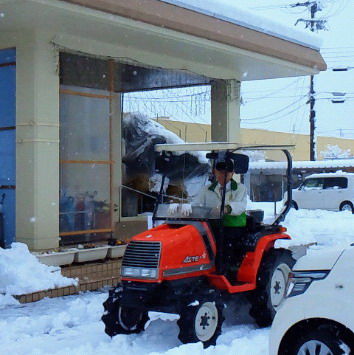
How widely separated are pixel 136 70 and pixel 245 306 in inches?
297

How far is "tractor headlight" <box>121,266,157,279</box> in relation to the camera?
260 inches

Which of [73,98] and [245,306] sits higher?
[73,98]

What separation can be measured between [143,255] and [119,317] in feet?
2.65

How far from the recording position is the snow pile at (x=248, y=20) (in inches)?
434

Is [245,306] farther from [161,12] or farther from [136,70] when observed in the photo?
[136,70]

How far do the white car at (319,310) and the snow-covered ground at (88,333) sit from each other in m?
0.43

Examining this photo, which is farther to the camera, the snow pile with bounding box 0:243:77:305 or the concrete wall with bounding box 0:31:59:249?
the concrete wall with bounding box 0:31:59:249

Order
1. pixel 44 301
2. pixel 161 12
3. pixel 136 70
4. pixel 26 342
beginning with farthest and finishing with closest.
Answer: pixel 136 70
pixel 161 12
pixel 44 301
pixel 26 342

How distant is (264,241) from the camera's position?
25.5ft

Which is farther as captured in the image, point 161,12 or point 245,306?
point 161,12

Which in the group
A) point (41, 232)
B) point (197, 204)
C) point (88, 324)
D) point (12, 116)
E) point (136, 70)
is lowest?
point (88, 324)

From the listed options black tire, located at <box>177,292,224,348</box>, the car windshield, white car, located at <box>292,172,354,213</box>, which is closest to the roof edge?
the car windshield

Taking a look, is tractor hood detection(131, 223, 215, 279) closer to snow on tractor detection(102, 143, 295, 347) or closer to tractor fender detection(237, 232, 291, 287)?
snow on tractor detection(102, 143, 295, 347)

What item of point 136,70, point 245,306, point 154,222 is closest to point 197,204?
point 154,222
